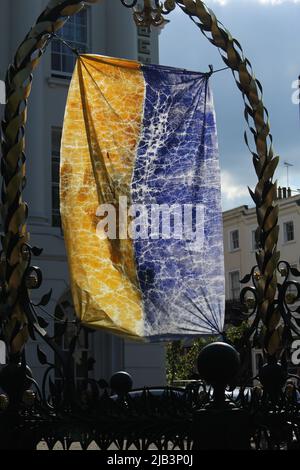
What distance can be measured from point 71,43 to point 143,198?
17.3 m

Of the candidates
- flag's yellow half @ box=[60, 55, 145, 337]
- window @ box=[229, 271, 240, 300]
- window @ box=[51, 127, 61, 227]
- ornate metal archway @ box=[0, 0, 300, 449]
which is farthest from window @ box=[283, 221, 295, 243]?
ornate metal archway @ box=[0, 0, 300, 449]

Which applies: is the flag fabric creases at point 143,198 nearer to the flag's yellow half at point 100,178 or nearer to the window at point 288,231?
the flag's yellow half at point 100,178

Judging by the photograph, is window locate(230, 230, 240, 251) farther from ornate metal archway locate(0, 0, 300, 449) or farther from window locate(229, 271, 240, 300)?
ornate metal archway locate(0, 0, 300, 449)

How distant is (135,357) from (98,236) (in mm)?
16474

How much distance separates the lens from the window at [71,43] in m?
24.6

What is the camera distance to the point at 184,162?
8258 millimetres

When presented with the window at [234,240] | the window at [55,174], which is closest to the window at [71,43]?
the window at [55,174]

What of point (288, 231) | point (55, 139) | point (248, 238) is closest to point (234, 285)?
point (248, 238)

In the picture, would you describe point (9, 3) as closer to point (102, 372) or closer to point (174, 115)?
point (102, 372)

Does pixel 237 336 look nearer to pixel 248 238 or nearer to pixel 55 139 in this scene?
pixel 55 139

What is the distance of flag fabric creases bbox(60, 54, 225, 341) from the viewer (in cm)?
757

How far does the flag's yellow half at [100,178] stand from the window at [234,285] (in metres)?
45.7

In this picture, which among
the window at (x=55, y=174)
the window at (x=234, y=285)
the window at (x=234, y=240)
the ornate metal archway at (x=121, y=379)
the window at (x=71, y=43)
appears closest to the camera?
the ornate metal archway at (x=121, y=379)
